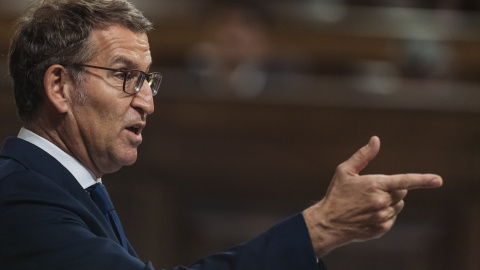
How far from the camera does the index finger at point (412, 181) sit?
4.68ft

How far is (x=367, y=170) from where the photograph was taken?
4152 millimetres

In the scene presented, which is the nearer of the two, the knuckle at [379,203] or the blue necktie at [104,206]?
the knuckle at [379,203]

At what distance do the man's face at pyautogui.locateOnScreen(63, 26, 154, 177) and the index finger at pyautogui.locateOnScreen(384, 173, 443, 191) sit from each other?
1.79 feet

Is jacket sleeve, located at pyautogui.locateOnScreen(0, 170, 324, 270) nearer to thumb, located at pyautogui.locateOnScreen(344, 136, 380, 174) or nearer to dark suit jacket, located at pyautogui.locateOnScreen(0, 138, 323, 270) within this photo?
dark suit jacket, located at pyautogui.locateOnScreen(0, 138, 323, 270)

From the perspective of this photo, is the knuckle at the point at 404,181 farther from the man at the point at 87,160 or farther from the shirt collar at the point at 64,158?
the shirt collar at the point at 64,158

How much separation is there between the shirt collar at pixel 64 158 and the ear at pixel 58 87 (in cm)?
7

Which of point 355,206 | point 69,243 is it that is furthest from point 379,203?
point 69,243

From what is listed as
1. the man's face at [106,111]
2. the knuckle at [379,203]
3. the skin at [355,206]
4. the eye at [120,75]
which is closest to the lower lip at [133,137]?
the man's face at [106,111]

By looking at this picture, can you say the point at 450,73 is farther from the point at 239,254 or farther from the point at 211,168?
the point at 239,254

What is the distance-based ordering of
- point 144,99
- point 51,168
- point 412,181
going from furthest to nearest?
point 144,99, point 51,168, point 412,181

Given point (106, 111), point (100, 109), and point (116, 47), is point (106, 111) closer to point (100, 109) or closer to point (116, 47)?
point (100, 109)

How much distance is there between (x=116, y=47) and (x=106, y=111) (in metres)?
0.13

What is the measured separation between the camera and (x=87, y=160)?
1753 millimetres

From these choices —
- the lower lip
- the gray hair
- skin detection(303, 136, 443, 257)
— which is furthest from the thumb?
the gray hair
